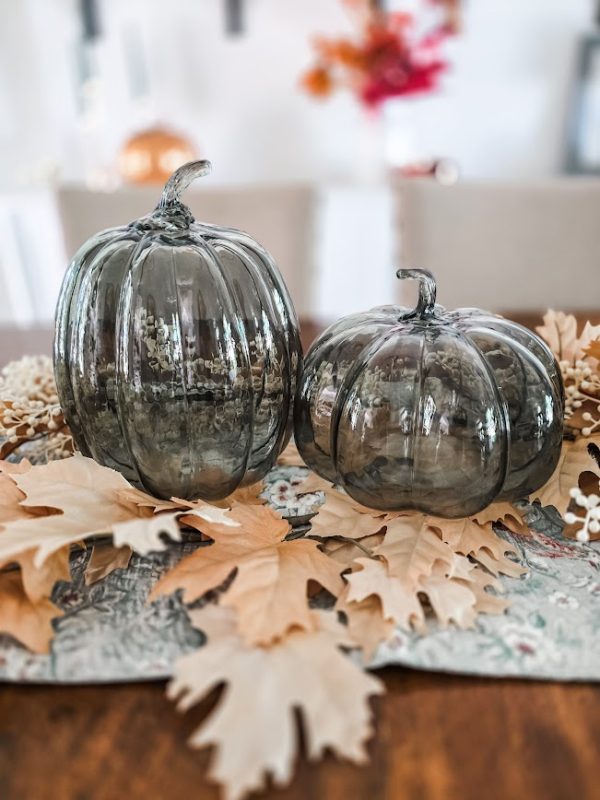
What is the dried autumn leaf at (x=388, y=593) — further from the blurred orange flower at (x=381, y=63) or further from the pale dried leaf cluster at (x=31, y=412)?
the blurred orange flower at (x=381, y=63)

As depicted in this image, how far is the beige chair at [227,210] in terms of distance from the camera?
1265mm

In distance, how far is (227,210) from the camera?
128 cm

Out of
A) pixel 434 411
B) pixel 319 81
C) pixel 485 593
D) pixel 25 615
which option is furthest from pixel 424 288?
pixel 319 81

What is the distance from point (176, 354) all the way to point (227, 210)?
0.90m

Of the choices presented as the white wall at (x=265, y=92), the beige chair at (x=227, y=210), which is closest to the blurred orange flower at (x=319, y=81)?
the white wall at (x=265, y=92)

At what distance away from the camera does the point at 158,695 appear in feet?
1.09

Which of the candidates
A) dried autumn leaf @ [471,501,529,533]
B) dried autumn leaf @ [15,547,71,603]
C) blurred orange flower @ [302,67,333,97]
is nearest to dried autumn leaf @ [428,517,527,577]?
dried autumn leaf @ [471,501,529,533]

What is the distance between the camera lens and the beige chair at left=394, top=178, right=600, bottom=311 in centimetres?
126

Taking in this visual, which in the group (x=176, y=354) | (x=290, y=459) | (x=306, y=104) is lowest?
(x=290, y=459)

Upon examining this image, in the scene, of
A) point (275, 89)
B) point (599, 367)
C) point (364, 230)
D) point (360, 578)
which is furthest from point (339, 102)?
point (360, 578)

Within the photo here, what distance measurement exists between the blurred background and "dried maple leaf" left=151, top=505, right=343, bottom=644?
141 centimetres

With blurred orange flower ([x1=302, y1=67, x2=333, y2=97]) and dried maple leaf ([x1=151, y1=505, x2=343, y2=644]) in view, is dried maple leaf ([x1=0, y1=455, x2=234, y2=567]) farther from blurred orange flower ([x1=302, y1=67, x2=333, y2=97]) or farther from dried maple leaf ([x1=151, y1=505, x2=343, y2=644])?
A: blurred orange flower ([x1=302, y1=67, x2=333, y2=97])

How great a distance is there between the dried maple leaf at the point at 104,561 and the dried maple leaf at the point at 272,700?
0.10m

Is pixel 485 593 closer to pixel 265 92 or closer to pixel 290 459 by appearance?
pixel 290 459
